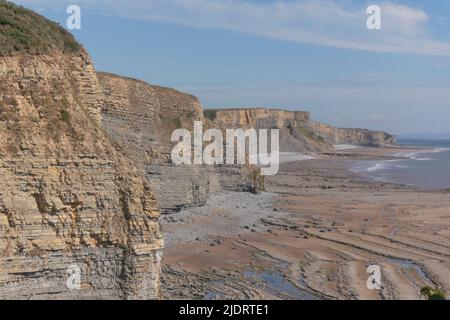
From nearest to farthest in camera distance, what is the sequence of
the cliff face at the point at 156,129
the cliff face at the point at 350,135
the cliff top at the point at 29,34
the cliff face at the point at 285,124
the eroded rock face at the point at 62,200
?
1. the eroded rock face at the point at 62,200
2. the cliff top at the point at 29,34
3. the cliff face at the point at 156,129
4. the cliff face at the point at 285,124
5. the cliff face at the point at 350,135

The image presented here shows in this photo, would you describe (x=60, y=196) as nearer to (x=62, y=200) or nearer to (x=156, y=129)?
(x=62, y=200)

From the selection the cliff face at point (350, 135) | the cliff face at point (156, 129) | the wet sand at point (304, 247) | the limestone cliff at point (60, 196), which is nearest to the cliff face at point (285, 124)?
the cliff face at point (350, 135)

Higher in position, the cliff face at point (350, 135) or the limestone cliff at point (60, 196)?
the cliff face at point (350, 135)

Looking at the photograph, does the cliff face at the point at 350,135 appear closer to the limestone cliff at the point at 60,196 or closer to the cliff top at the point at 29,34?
the cliff top at the point at 29,34

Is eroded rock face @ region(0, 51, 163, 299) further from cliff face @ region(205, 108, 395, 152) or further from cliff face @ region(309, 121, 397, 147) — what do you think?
cliff face @ region(309, 121, 397, 147)

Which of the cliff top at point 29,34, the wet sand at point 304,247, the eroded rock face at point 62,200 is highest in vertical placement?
the cliff top at point 29,34

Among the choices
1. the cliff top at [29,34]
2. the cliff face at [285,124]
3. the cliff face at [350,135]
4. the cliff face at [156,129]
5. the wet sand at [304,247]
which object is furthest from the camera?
the cliff face at [350,135]

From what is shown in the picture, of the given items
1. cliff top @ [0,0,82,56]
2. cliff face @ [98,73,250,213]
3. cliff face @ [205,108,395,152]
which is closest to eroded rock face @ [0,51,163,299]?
cliff top @ [0,0,82,56]

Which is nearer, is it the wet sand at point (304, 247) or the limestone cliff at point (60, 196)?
the limestone cliff at point (60, 196)
